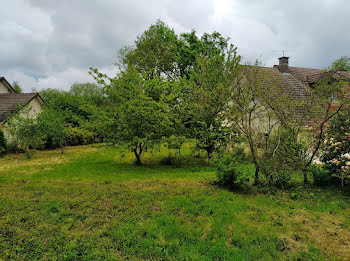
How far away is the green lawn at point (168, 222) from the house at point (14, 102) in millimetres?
12958

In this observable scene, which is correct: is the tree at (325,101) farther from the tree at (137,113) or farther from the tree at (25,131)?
the tree at (25,131)

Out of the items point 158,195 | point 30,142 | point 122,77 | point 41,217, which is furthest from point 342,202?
point 30,142

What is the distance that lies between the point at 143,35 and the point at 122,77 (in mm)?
17078

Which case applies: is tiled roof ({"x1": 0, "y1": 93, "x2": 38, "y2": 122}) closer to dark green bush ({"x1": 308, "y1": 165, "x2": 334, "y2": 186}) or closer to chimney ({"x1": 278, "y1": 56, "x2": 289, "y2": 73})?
dark green bush ({"x1": 308, "y1": 165, "x2": 334, "y2": 186})

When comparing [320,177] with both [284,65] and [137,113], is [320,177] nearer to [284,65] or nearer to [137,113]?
[137,113]

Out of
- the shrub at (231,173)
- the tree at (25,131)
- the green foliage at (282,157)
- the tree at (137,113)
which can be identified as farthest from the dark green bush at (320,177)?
the tree at (25,131)

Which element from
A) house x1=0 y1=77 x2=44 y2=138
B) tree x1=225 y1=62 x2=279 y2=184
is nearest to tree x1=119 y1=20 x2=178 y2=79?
house x1=0 y1=77 x2=44 y2=138

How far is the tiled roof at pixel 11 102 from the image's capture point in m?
18.3

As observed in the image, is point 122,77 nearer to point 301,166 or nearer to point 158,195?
point 158,195

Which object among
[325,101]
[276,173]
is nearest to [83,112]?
[276,173]

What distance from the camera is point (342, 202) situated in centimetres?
607

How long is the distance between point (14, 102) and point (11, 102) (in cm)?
32

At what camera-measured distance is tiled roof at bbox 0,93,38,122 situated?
18266mm

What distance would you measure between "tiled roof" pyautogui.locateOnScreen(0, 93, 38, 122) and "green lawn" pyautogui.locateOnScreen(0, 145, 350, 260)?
13.7 m
